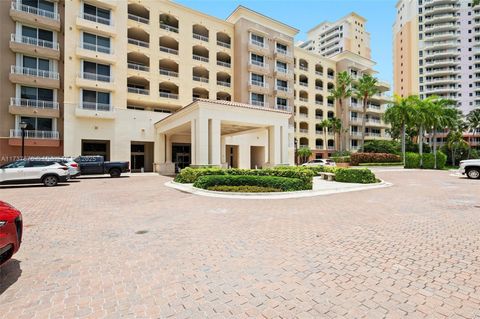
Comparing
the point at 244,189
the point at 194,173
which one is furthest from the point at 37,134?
the point at 244,189

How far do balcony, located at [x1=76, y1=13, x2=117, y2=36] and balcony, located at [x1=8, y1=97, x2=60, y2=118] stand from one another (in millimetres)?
9558

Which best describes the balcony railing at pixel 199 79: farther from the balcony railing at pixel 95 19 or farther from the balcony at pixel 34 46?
the balcony at pixel 34 46

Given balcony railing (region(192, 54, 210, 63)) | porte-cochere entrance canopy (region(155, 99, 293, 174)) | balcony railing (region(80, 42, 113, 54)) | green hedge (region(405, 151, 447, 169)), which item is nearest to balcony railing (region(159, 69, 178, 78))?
balcony railing (region(192, 54, 210, 63))

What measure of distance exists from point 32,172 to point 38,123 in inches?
628

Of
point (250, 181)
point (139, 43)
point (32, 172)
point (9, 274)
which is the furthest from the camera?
point (139, 43)

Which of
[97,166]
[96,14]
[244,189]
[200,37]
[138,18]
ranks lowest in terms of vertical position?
[244,189]

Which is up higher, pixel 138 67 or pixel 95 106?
pixel 138 67

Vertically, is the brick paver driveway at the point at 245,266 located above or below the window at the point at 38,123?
below

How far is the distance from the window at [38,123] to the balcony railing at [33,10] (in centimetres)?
1169

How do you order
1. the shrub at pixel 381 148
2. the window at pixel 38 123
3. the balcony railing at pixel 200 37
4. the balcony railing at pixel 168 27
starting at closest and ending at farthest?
the window at pixel 38 123
the balcony railing at pixel 168 27
the balcony railing at pixel 200 37
the shrub at pixel 381 148

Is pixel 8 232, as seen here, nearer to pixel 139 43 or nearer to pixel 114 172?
pixel 114 172

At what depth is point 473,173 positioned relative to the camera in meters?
20.8

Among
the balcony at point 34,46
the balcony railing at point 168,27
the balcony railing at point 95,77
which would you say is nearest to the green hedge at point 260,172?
the balcony railing at point 95,77

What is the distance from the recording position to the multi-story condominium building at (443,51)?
74.9 meters
